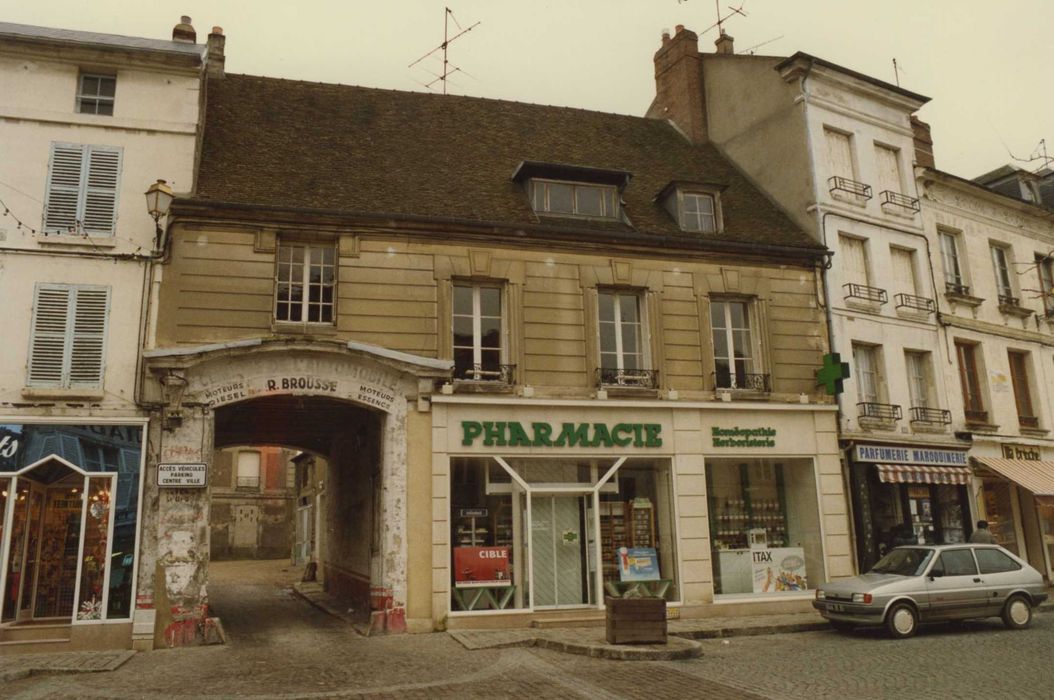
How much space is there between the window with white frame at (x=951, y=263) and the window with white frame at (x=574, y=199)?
28.4ft

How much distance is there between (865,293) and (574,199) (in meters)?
6.66

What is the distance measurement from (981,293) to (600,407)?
11206 millimetres

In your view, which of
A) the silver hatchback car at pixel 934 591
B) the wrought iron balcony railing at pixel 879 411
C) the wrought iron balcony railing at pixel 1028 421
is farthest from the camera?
the wrought iron balcony railing at pixel 1028 421

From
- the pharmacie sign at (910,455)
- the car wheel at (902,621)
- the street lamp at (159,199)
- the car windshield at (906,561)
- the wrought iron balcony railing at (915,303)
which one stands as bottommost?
the car wheel at (902,621)

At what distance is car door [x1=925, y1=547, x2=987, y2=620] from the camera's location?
41.9ft

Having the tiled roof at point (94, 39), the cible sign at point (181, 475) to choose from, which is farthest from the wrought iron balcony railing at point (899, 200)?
the cible sign at point (181, 475)

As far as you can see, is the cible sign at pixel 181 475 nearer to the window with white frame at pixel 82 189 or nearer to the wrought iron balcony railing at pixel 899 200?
the window with white frame at pixel 82 189

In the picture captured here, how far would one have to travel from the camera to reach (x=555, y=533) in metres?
14.1

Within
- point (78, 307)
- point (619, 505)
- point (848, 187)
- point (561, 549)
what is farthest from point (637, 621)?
point (848, 187)

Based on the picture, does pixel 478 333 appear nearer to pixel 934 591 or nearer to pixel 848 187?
A: pixel 934 591

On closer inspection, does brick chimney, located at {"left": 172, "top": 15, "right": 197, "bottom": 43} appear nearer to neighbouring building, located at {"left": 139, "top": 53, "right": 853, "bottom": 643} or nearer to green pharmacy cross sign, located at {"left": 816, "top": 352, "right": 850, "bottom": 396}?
neighbouring building, located at {"left": 139, "top": 53, "right": 853, "bottom": 643}

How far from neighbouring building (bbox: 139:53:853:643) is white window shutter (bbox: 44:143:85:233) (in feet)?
5.15

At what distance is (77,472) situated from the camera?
479 inches

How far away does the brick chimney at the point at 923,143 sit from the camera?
799 inches
